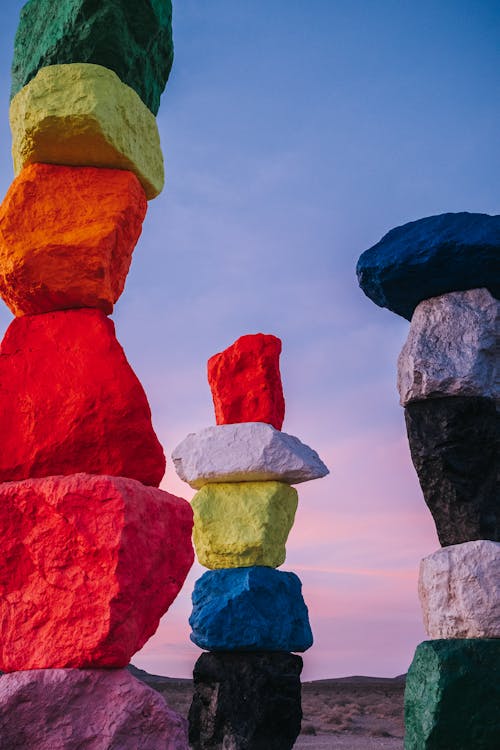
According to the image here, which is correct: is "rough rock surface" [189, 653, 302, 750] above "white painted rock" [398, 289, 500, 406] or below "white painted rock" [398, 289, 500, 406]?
below

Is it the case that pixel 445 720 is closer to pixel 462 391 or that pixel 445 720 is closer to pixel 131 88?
pixel 462 391

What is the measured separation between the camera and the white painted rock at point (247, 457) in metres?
6.95

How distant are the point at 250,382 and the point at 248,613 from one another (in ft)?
6.72

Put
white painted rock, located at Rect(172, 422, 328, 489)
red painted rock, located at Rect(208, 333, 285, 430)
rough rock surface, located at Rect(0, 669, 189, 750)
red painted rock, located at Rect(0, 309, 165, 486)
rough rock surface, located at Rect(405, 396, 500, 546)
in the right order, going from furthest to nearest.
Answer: red painted rock, located at Rect(208, 333, 285, 430) → white painted rock, located at Rect(172, 422, 328, 489) → rough rock surface, located at Rect(405, 396, 500, 546) → red painted rock, located at Rect(0, 309, 165, 486) → rough rock surface, located at Rect(0, 669, 189, 750)

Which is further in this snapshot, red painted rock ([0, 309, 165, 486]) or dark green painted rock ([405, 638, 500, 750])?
dark green painted rock ([405, 638, 500, 750])

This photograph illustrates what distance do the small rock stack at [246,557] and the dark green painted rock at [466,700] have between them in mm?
2315

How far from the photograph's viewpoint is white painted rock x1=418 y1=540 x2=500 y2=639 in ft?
15.1

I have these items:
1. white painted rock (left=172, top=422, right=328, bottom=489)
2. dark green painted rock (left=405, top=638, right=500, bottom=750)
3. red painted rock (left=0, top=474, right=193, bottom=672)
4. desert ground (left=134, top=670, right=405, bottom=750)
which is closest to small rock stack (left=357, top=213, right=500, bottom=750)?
dark green painted rock (left=405, top=638, right=500, bottom=750)

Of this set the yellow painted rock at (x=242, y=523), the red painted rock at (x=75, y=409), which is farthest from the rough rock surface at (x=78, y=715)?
the yellow painted rock at (x=242, y=523)

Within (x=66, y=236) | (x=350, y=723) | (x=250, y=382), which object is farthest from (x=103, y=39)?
(x=350, y=723)

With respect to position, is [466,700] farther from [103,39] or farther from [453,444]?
[103,39]

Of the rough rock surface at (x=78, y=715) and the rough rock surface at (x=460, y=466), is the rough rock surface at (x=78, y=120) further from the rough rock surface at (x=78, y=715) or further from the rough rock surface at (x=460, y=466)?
the rough rock surface at (x=460, y=466)

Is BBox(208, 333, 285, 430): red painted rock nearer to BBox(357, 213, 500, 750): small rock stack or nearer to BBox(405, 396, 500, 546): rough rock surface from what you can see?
BBox(357, 213, 500, 750): small rock stack

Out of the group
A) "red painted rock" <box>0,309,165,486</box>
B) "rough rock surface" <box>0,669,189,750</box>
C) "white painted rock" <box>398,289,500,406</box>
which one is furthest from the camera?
"white painted rock" <box>398,289,500,406</box>
